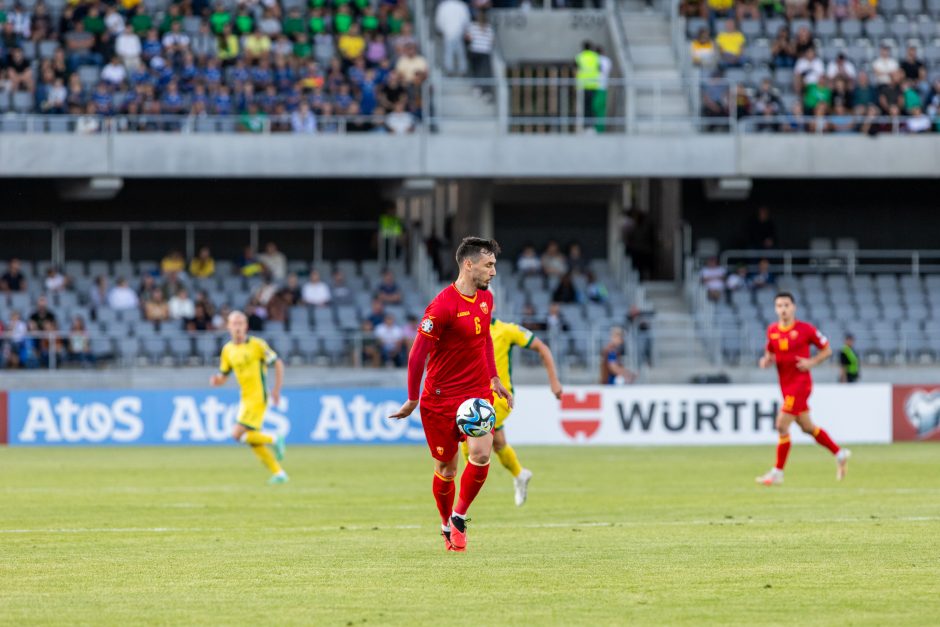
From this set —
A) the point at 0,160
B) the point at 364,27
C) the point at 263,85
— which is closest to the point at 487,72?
the point at 364,27

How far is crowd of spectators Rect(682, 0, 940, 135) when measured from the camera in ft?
125

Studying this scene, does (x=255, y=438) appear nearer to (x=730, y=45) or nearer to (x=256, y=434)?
(x=256, y=434)

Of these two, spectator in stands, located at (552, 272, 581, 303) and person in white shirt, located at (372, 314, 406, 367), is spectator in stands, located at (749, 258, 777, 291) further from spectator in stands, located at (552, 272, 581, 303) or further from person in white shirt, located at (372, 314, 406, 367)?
person in white shirt, located at (372, 314, 406, 367)

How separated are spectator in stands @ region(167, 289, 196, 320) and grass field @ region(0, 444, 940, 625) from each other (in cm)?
1291

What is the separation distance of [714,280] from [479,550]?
87.2 ft

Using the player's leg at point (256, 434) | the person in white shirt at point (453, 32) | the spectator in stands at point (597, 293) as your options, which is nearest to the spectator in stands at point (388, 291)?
the spectator in stands at point (597, 293)

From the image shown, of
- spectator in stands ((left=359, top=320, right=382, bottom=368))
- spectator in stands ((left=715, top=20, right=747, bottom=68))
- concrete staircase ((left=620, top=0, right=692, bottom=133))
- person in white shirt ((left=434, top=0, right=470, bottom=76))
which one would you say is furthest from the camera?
spectator in stands ((left=715, top=20, right=747, bottom=68))

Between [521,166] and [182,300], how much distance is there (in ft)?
25.7

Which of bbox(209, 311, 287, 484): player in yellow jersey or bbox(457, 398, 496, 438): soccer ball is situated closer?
bbox(457, 398, 496, 438): soccer ball

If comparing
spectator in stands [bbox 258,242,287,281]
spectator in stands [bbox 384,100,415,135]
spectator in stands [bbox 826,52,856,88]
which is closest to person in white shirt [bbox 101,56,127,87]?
spectator in stands [bbox 258,242,287,281]

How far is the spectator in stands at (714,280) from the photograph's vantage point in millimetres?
37812

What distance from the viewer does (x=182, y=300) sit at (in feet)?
117

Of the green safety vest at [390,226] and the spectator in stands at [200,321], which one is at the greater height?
the green safety vest at [390,226]

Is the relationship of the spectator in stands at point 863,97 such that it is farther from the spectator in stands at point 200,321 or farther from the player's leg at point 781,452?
the player's leg at point 781,452
